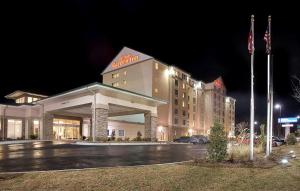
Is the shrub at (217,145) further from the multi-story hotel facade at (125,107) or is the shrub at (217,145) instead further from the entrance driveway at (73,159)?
the multi-story hotel facade at (125,107)

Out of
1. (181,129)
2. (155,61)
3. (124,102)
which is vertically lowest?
(181,129)

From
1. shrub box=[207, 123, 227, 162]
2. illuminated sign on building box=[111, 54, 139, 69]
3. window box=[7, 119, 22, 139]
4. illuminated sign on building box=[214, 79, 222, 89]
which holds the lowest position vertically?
window box=[7, 119, 22, 139]

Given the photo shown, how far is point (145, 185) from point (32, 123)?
42.5 metres

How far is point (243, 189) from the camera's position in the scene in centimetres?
846

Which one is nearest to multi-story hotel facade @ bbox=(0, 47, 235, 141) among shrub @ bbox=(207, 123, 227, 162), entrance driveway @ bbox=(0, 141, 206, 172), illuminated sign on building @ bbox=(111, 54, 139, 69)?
illuminated sign on building @ bbox=(111, 54, 139, 69)

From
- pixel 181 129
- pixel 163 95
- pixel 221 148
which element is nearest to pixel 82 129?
pixel 163 95

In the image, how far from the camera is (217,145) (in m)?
14.0

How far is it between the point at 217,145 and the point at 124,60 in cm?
5165

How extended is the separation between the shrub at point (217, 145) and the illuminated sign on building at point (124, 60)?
156ft

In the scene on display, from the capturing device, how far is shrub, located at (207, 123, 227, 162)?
13953mm

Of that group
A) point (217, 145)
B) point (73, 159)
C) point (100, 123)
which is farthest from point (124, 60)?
point (217, 145)

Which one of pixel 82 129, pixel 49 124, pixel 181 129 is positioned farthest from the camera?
pixel 181 129

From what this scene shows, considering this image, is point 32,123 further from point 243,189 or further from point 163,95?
point 243,189

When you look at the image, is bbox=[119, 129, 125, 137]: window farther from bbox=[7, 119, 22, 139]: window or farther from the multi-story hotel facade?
bbox=[7, 119, 22, 139]: window
